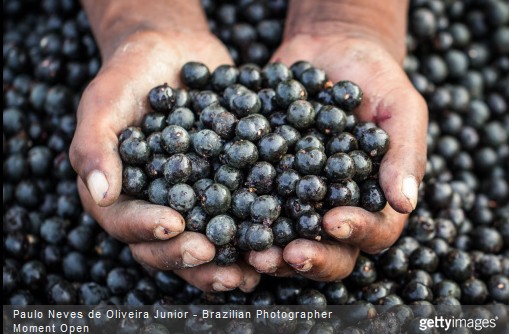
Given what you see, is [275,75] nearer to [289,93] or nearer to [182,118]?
[289,93]

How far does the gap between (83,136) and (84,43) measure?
3.61ft

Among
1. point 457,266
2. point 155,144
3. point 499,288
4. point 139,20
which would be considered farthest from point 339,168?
point 139,20

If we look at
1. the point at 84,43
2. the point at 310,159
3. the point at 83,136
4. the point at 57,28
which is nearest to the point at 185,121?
the point at 83,136

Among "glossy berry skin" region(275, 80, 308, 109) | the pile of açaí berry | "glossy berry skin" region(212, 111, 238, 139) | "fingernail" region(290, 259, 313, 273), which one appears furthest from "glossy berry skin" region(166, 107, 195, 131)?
"fingernail" region(290, 259, 313, 273)

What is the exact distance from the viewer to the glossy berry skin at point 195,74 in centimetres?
234

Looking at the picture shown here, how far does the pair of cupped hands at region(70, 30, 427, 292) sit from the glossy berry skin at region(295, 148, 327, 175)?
16 centimetres

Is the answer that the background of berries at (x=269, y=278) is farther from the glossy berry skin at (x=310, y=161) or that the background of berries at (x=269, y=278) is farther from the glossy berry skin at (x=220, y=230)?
the glossy berry skin at (x=310, y=161)

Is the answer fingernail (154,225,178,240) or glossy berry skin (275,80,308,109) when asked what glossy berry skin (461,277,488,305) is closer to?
glossy berry skin (275,80,308,109)

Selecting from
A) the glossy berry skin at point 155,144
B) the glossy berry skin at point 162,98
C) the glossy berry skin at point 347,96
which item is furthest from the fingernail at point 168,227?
the glossy berry skin at point 347,96

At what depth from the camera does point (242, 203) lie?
189 cm

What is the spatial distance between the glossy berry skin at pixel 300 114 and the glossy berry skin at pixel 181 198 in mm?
456

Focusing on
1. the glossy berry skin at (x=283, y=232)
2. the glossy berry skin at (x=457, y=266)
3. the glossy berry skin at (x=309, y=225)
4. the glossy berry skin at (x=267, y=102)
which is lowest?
the glossy berry skin at (x=457, y=266)

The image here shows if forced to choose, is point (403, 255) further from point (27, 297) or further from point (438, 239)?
point (27, 297)

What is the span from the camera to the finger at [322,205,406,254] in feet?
6.00
